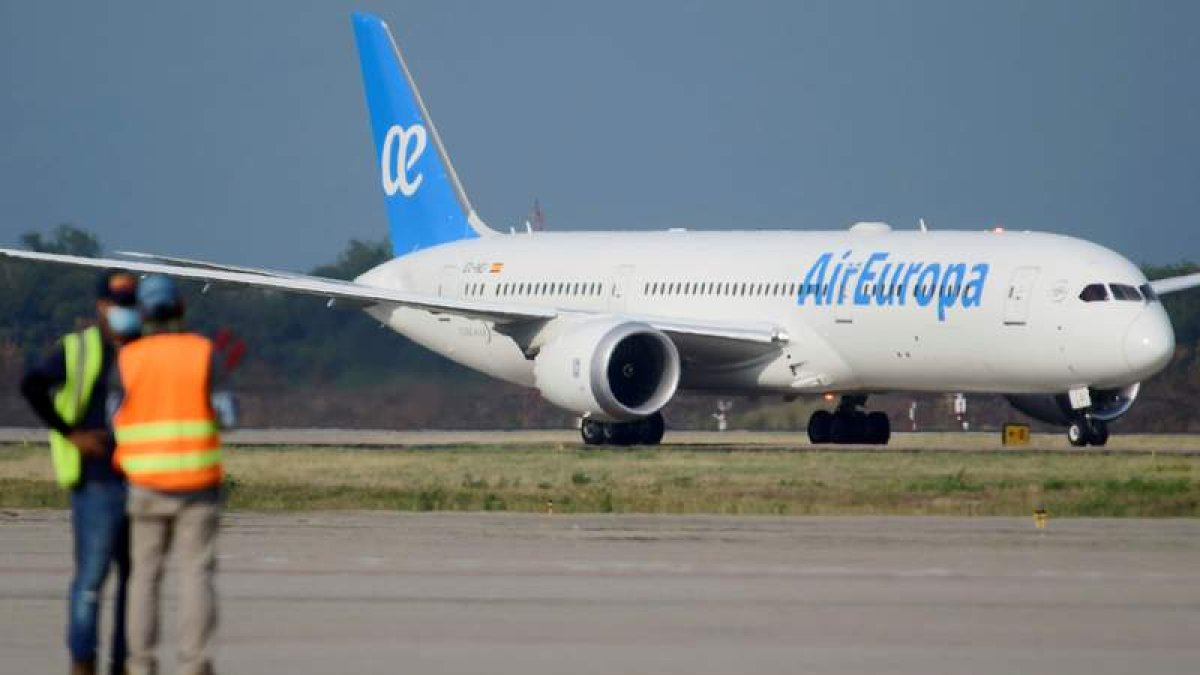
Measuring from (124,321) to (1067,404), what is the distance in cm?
2912

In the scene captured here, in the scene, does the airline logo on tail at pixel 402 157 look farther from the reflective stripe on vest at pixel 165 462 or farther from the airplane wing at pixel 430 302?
the reflective stripe on vest at pixel 165 462

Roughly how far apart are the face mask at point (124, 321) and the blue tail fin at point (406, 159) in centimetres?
3472

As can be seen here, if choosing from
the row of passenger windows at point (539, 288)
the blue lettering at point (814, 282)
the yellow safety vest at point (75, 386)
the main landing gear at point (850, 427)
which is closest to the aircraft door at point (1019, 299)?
the blue lettering at point (814, 282)

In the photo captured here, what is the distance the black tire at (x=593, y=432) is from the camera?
125 ft

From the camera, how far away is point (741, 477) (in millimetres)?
27484

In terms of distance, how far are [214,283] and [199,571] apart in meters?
28.8

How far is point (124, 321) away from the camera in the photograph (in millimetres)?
10781

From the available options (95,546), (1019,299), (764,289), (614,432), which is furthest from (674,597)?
(764,289)

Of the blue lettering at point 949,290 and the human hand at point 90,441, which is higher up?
the blue lettering at point 949,290

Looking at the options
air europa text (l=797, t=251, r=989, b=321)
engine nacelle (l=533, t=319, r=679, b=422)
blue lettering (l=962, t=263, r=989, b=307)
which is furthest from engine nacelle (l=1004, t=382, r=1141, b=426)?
engine nacelle (l=533, t=319, r=679, b=422)

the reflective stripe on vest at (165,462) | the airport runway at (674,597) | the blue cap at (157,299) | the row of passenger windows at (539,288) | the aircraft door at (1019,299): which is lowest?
the airport runway at (674,597)

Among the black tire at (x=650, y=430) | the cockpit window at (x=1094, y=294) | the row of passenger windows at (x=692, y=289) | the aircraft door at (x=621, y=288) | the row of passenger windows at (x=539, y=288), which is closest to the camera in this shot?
the cockpit window at (x=1094, y=294)

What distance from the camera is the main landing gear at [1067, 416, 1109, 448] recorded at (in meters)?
37.0

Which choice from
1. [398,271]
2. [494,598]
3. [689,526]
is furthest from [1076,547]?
[398,271]
